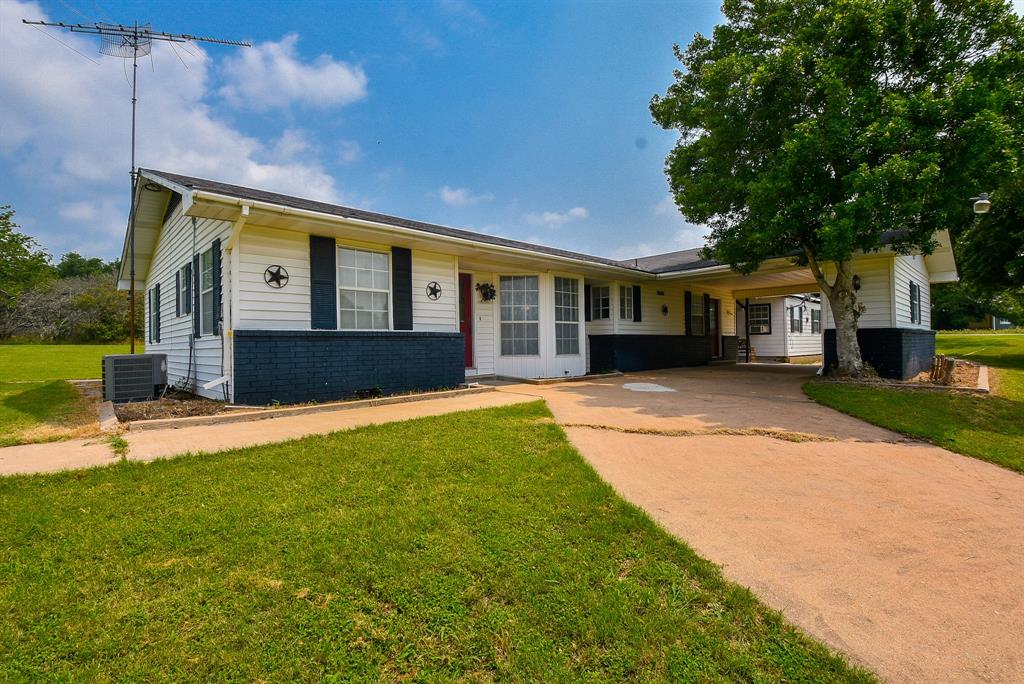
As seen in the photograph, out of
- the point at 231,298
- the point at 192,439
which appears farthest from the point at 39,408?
the point at 192,439

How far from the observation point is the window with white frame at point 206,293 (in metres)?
7.09

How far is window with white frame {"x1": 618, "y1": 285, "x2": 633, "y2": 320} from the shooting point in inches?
484

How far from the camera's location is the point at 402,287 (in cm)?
782

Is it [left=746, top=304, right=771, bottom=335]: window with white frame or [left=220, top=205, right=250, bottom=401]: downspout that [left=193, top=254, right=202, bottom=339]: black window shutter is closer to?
[left=220, top=205, right=250, bottom=401]: downspout

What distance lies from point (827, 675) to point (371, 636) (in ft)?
5.41

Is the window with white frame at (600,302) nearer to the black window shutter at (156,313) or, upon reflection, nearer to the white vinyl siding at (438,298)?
the white vinyl siding at (438,298)

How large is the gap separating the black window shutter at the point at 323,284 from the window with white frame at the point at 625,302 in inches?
304

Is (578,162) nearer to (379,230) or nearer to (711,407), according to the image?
(379,230)

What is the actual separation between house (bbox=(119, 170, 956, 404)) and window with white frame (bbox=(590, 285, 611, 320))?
0.03 metres

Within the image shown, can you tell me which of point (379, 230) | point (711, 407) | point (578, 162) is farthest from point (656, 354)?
point (379, 230)

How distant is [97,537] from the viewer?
2.44 metres

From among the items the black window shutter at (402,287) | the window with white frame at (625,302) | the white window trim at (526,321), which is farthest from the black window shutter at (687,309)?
the black window shutter at (402,287)

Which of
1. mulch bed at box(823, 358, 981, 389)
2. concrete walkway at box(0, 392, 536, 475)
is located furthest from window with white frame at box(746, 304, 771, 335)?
concrete walkway at box(0, 392, 536, 475)

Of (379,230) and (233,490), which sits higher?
(379,230)
